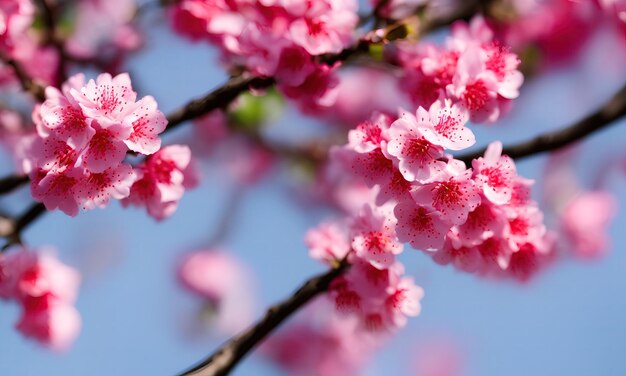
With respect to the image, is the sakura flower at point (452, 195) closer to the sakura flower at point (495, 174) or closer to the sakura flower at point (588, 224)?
the sakura flower at point (495, 174)

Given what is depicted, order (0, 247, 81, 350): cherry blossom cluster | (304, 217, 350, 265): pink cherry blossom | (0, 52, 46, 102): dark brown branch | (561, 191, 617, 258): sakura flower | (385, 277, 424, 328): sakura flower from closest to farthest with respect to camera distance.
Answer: (385, 277, 424, 328): sakura flower, (304, 217, 350, 265): pink cherry blossom, (0, 52, 46, 102): dark brown branch, (0, 247, 81, 350): cherry blossom cluster, (561, 191, 617, 258): sakura flower

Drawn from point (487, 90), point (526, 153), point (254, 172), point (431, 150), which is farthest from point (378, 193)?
point (254, 172)

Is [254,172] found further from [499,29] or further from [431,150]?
[431,150]

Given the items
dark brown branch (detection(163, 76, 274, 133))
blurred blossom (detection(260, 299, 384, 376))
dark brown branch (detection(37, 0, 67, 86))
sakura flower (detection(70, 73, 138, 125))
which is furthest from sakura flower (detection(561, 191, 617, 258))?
sakura flower (detection(70, 73, 138, 125))

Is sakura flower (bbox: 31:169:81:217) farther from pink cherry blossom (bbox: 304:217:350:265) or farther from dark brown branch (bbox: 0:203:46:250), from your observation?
pink cherry blossom (bbox: 304:217:350:265)

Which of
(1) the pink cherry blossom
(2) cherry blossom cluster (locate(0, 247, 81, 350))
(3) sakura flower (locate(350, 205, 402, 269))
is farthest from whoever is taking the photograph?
(2) cherry blossom cluster (locate(0, 247, 81, 350))

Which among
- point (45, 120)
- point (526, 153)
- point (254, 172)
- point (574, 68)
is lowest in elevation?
point (254, 172)
